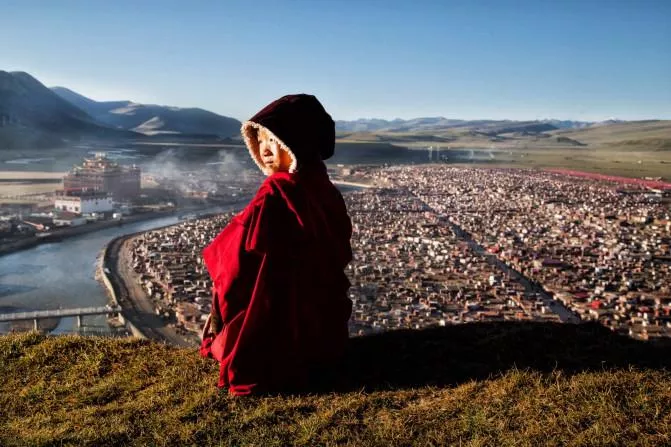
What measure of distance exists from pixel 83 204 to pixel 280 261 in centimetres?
2539

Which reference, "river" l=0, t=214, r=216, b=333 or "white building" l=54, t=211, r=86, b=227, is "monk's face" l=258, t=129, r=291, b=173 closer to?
"river" l=0, t=214, r=216, b=333

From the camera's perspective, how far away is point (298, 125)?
2330 mm

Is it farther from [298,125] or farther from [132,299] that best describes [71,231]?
[298,125]

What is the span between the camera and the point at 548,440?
5.93ft

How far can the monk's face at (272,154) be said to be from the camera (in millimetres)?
2463

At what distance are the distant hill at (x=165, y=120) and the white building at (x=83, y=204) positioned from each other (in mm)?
83566

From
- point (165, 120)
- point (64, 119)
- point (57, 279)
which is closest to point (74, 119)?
point (64, 119)

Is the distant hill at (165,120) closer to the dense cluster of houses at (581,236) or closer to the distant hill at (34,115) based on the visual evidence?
the distant hill at (34,115)

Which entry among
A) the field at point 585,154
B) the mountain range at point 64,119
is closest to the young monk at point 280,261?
the field at point 585,154

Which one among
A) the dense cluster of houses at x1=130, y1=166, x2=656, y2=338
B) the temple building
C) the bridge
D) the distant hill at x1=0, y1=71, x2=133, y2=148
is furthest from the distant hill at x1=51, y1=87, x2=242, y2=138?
the bridge

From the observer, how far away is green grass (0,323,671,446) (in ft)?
6.27

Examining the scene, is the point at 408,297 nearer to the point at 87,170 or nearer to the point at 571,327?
the point at 571,327

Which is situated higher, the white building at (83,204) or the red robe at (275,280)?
the red robe at (275,280)

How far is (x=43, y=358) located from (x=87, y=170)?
30062mm
